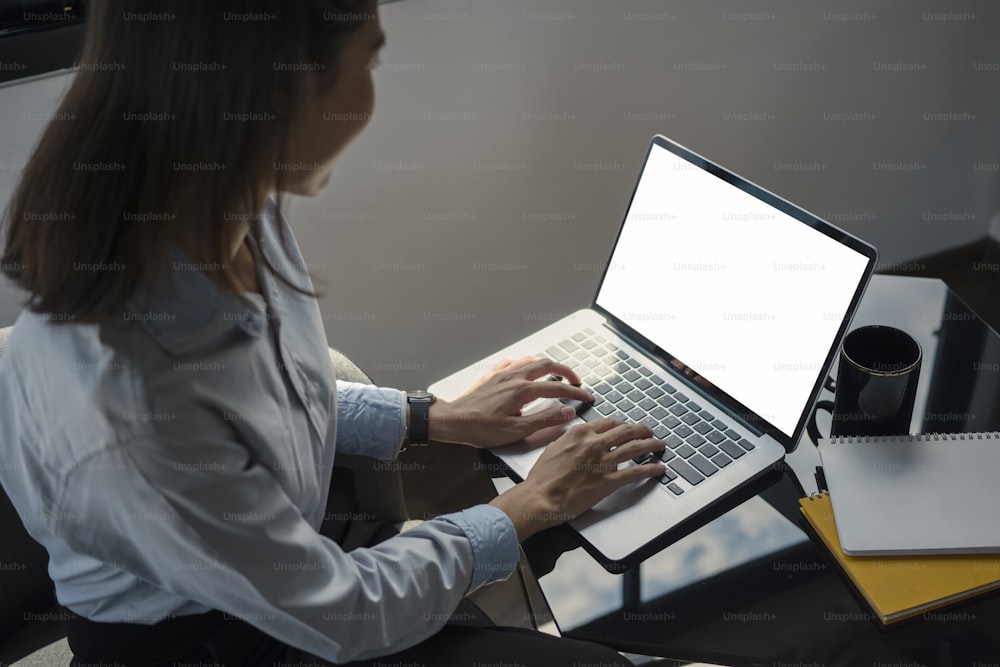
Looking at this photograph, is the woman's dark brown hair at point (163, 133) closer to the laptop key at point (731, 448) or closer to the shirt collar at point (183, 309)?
the shirt collar at point (183, 309)

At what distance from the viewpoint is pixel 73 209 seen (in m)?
0.78

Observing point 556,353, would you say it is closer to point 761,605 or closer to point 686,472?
point 686,472

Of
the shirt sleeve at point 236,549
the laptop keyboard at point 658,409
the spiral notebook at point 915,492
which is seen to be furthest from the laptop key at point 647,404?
the shirt sleeve at point 236,549

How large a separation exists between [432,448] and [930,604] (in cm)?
126

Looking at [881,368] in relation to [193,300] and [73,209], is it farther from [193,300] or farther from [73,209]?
[73,209]

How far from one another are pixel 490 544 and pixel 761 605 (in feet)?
0.93

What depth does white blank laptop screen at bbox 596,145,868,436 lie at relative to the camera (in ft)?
3.46

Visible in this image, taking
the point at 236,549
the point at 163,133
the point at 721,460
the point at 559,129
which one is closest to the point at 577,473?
the point at 721,460

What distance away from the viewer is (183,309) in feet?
2.66

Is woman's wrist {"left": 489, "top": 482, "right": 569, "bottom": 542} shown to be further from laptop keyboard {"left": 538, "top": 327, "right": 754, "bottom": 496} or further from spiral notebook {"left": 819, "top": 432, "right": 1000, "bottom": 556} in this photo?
spiral notebook {"left": 819, "top": 432, "right": 1000, "bottom": 556}

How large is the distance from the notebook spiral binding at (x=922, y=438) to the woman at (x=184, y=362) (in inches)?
14.5

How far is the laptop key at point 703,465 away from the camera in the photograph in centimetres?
106

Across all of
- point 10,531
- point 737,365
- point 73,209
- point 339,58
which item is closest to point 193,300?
point 73,209

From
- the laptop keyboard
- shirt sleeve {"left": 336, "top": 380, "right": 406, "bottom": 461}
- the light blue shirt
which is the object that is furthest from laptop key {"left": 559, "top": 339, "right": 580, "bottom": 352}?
the light blue shirt
